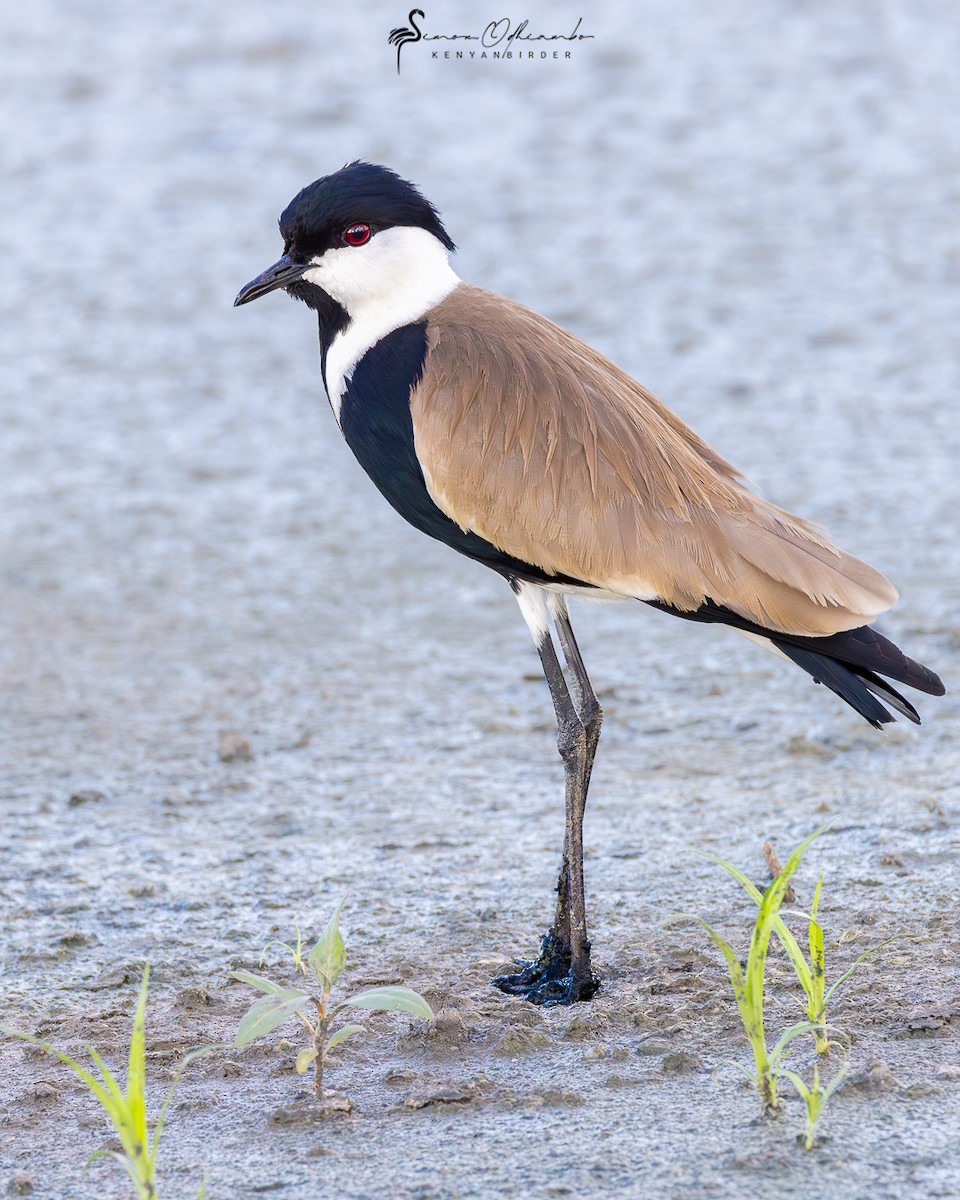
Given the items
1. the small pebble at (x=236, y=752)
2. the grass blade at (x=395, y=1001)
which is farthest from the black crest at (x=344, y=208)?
the grass blade at (x=395, y=1001)

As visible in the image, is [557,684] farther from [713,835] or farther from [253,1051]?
[253,1051]

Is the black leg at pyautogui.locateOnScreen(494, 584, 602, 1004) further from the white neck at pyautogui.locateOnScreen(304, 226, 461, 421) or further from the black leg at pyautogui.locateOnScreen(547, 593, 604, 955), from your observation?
the white neck at pyautogui.locateOnScreen(304, 226, 461, 421)

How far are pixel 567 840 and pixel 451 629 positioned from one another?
2.45 meters

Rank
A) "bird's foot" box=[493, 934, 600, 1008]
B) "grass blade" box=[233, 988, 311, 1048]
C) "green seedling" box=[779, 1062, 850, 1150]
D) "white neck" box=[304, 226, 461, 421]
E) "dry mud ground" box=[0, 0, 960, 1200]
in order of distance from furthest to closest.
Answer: "white neck" box=[304, 226, 461, 421], "bird's foot" box=[493, 934, 600, 1008], "dry mud ground" box=[0, 0, 960, 1200], "grass blade" box=[233, 988, 311, 1048], "green seedling" box=[779, 1062, 850, 1150]

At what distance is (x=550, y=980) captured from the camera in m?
4.29

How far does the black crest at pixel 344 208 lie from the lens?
176 inches

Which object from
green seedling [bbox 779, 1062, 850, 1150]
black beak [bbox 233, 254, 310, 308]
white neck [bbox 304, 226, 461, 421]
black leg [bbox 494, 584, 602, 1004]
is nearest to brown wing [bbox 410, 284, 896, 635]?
white neck [bbox 304, 226, 461, 421]

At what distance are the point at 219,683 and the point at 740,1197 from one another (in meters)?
3.79

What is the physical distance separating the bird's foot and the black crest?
1926 millimetres

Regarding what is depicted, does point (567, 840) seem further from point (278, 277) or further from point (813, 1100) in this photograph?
point (278, 277)

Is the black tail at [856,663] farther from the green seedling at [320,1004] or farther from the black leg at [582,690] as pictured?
the green seedling at [320,1004]

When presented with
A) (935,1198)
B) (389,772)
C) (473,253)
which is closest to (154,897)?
(389,772)

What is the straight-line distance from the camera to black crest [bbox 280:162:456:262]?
14.7 ft

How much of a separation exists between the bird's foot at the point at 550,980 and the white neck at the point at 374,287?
1.52 meters
